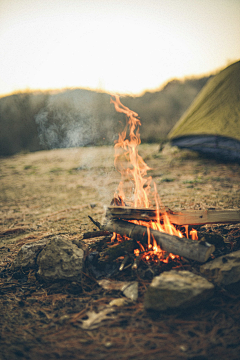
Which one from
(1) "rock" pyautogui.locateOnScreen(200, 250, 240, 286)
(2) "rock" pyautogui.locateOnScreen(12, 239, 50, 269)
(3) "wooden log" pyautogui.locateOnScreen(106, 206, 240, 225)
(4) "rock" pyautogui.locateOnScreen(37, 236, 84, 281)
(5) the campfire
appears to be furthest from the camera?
(2) "rock" pyautogui.locateOnScreen(12, 239, 50, 269)

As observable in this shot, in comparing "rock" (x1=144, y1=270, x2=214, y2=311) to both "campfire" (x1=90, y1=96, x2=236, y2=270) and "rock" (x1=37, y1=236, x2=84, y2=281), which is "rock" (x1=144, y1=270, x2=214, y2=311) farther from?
"rock" (x1=37, y1=236, x2=84, y2=281)

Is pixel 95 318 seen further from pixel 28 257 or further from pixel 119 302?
pixel 28 257

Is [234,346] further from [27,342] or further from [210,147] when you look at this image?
[210,147]

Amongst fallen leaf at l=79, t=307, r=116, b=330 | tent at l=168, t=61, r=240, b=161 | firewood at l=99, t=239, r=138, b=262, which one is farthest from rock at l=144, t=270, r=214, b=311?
tent at l=168, t=61, r=240, b=161

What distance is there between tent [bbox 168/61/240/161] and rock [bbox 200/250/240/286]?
5.38 m

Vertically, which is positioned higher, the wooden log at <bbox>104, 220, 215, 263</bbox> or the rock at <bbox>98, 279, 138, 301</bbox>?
the wooden log at <bbox>104, 220, 215, 263</bbox>

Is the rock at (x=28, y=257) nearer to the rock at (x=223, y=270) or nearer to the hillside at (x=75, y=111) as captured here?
the rock at (x=223, y=270)

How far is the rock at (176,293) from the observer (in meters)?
1.75

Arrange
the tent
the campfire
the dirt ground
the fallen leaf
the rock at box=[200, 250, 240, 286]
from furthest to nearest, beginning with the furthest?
1. the tent
2. the campfire
3. the rock at box=[200, 250, 240, 286]
4. the fallen leaf
5. the dirt ground

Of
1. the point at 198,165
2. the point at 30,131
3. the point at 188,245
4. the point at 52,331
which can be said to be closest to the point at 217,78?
the point at 198,165

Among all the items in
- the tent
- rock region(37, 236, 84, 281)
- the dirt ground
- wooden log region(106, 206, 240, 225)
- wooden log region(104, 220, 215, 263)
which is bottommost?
the dirt ground

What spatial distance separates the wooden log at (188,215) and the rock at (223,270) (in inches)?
19.1

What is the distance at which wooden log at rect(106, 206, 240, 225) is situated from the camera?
2514 millimetres

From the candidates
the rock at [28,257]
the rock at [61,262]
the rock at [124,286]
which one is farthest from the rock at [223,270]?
the rock at [28,257]
